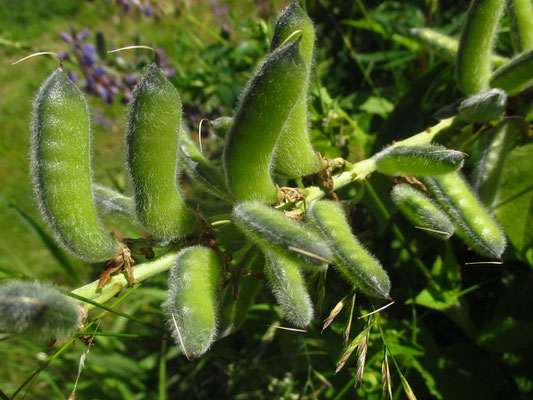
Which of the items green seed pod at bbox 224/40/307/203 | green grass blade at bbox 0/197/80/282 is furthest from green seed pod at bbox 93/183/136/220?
green grass blade at bbox 0/197/80/282

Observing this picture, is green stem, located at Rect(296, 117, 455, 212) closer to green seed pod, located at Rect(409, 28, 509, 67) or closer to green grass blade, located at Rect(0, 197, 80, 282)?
green seed pod, located at Rect(409, 28, 509, 67)

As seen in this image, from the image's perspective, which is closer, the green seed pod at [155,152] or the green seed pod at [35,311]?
the green seed pod at [35,311]

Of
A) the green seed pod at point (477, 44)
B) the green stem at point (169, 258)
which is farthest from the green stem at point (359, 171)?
the green seed pod at point (477, 44)

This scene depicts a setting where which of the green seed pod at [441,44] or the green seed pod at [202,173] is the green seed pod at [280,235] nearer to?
the green seed pod at [202,173]

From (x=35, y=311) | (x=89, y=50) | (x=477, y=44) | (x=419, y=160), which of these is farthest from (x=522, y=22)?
(x=89, y=50)

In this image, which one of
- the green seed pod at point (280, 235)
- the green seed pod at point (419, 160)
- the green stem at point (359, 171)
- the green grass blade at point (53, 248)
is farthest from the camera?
the green grass blade at point (53, 248)

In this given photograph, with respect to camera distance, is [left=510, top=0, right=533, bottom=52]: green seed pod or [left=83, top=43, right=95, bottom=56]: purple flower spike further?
[left=83, top=43, right=95, bottom=56]: purple flower spike
